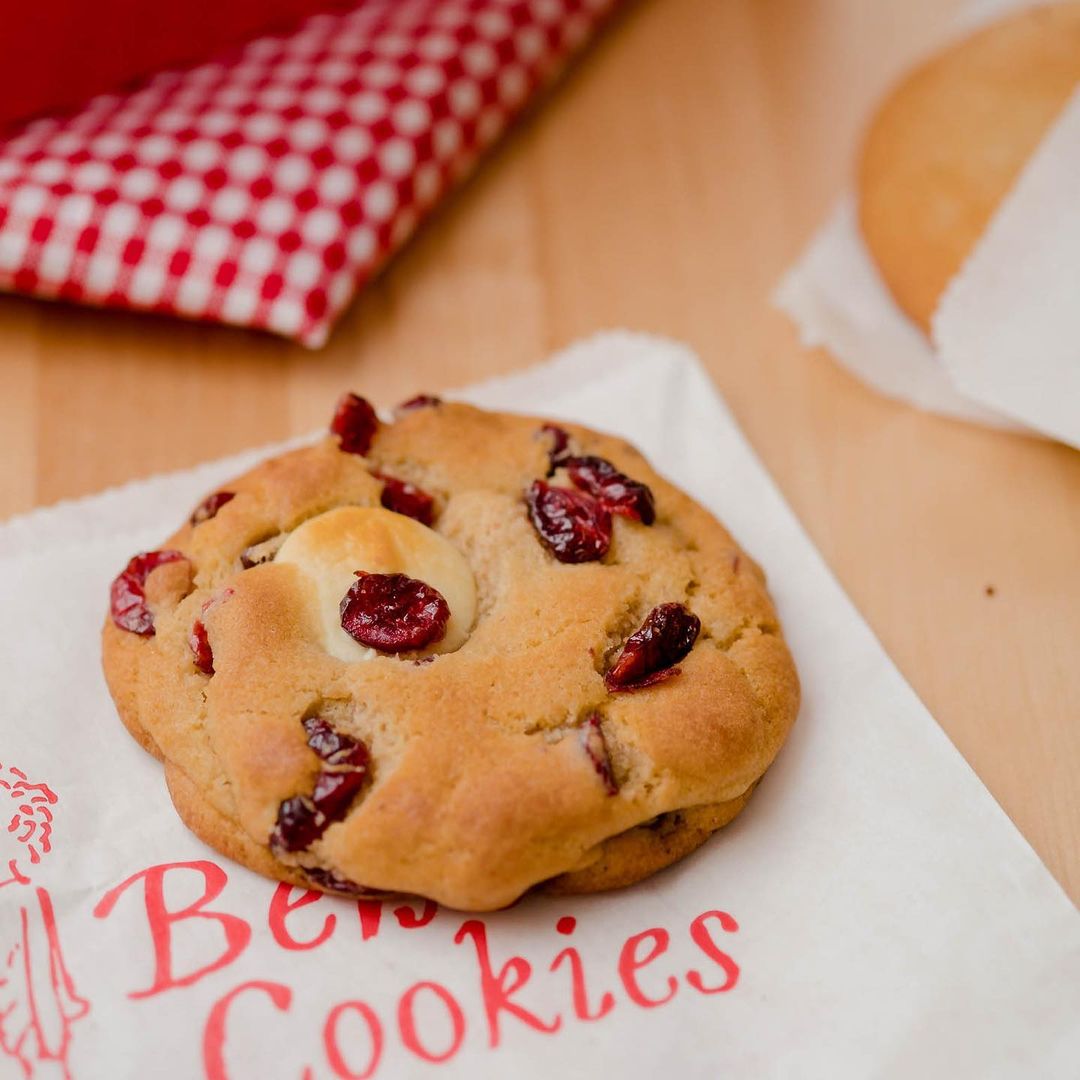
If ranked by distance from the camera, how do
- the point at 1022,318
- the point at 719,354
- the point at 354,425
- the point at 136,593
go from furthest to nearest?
1. the point at 719,354
2. the point at 1022,318
3. the point at 354,425
4. the point at 136,593

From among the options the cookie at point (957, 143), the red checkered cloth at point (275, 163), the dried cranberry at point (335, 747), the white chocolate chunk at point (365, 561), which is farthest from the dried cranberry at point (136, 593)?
the cookie at point (957, 143)

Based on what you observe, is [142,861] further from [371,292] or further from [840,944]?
[371,292]

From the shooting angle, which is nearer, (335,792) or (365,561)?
(335,792)

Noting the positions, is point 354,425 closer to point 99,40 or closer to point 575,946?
point 575,946

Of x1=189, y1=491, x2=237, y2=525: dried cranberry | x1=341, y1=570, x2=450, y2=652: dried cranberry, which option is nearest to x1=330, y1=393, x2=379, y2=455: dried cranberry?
x1=189, y1=491, x2=237, y2=525: dried cranberry

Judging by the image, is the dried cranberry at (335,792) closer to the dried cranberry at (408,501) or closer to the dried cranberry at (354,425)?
the dried cranberry at (408,501)

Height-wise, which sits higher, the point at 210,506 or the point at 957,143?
the point at 957,143

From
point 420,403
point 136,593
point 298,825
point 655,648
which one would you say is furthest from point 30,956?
point 420,403
